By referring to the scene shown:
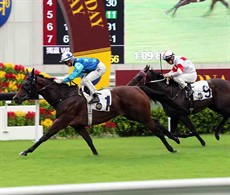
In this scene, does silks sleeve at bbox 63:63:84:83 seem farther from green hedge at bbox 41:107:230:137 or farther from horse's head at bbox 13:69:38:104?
green hedge at bbox 41:107:230:137

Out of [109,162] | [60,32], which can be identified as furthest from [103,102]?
[60,32]

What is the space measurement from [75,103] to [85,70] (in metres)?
0.60

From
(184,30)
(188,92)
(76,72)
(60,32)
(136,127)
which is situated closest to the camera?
(76,72)

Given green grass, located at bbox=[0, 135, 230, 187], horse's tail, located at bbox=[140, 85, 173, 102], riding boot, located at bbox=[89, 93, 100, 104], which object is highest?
riding boot, located at bbox=[89, 93, 100, 104]

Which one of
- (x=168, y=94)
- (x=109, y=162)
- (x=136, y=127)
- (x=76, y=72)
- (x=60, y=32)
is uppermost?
(x=60, y=32)

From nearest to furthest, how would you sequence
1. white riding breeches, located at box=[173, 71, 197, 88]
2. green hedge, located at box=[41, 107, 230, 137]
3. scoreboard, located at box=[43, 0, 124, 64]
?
white riding breeches, located at box=[173, 71, 197, 88], green hedge, located at box=[41, 107, 230, 137], scoreboard, located at box=[43, 0, 124, 64]

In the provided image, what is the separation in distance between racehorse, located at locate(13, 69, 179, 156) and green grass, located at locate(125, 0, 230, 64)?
21.7 feet

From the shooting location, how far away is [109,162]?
9.18 metres

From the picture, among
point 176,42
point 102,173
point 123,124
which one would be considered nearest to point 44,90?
point 102,173

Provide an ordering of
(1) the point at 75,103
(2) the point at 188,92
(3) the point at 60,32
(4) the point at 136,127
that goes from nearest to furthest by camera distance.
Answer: (1) the point at 75,103 < (2) the point at 188,92 < (4) the point at 136,127 < (3) the point at 60,32

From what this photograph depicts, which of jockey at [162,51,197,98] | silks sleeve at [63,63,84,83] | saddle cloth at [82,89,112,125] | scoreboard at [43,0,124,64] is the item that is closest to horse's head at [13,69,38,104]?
silks sleeve at [63,63,84,83]

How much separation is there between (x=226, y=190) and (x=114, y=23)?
1299 cm

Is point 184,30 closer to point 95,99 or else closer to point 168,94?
point 168,94

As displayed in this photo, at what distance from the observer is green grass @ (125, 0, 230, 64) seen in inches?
661
